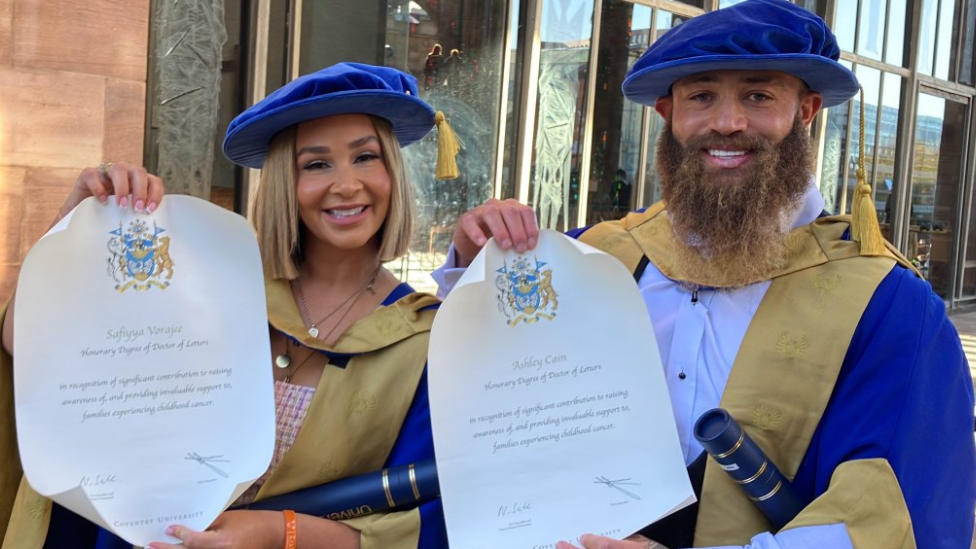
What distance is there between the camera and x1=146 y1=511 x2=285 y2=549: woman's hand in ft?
5.59

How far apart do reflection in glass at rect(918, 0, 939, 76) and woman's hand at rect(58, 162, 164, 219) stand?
499 inches

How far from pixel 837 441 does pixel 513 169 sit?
605 cm

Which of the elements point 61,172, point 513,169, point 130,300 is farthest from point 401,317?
point 513,169

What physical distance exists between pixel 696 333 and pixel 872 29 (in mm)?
10963

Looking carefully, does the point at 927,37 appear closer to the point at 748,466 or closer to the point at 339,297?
the point at 339,297

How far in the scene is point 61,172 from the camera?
4445mm

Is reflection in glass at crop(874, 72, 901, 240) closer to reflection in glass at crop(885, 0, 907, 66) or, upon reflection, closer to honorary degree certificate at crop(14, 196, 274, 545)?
reflection in glass at crop(885, 0, 907, 66)

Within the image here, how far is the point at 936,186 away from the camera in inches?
550

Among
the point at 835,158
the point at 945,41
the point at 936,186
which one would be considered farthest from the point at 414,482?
the point at 936,186

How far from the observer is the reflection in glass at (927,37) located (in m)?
12.6

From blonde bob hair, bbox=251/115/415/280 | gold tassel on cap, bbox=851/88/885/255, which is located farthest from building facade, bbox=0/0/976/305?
gold tassel on cap, bbox=851/88/885/255

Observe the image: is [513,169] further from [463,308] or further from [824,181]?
[463,308]
